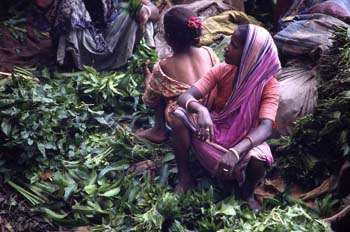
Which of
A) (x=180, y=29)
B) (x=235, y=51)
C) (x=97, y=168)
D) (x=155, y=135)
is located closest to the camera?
(x=235, y=51)

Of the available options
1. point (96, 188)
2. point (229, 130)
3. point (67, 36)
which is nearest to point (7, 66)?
point (67, 36)

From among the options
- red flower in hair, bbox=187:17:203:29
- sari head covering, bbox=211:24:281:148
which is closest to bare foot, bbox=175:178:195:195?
sari head covering, bbox=211:24:281:148

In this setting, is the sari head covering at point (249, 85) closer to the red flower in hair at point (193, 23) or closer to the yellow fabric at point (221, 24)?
the red flower in hair at point (193, 23)

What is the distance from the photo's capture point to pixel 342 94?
16.7ft

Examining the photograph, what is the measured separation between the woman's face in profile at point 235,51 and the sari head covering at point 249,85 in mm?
29

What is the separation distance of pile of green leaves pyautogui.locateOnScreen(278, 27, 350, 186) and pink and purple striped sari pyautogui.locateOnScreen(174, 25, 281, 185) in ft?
1.71

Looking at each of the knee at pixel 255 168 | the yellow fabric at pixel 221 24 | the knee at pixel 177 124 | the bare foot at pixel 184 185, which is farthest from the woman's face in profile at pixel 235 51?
the yellow fabric at pixel 221 24

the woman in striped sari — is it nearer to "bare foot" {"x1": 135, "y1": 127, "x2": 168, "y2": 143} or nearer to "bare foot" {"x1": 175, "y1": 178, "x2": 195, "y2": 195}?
"bare foot" {"x1": 175, "y1": 178, "x2": 195, "y2": 195}

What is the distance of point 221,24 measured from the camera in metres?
6.96

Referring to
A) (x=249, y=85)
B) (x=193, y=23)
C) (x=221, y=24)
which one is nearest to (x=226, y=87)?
(x=249, y=85)

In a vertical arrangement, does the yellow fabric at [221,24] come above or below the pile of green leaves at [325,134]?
below

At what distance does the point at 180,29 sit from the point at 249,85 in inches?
26.8

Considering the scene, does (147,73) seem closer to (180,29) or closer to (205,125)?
(180,29)

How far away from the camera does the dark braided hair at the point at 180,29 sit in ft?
16.4
